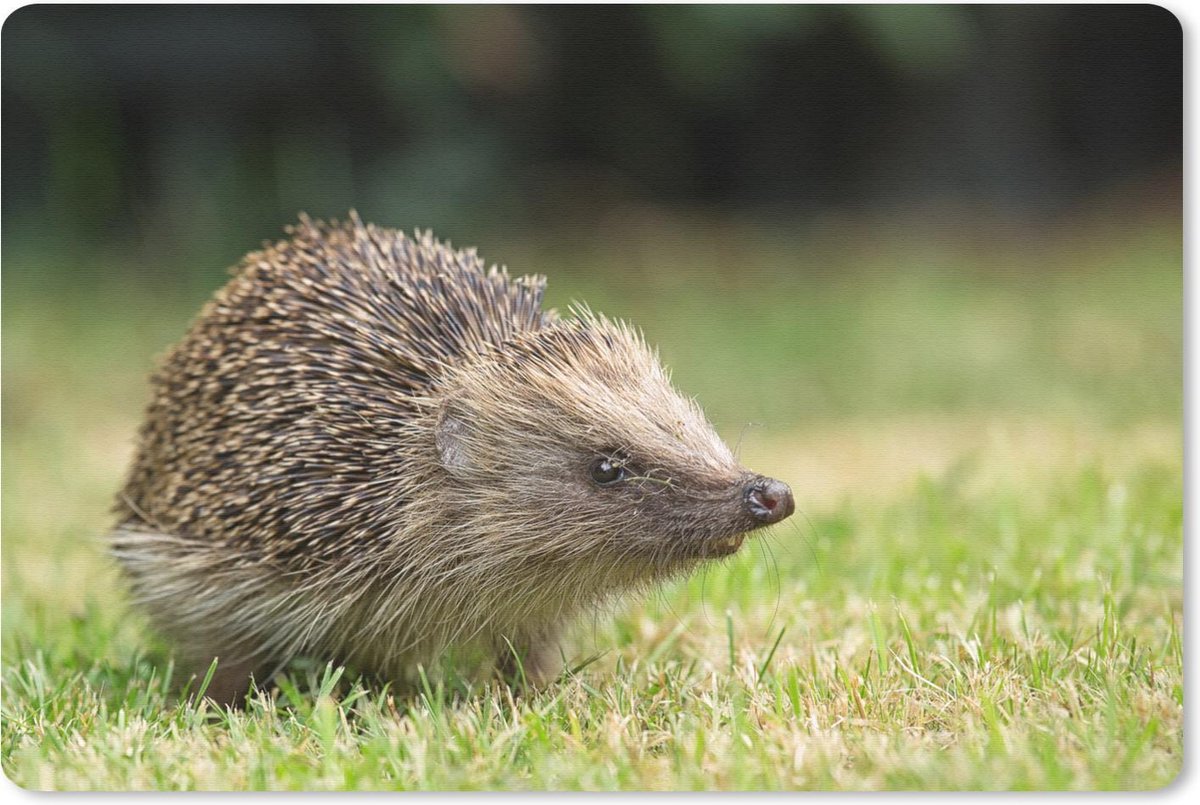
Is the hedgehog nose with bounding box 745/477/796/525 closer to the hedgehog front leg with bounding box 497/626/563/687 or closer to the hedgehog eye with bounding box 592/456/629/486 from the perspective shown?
the hedgehog eye with bounding box 592/456/629/486

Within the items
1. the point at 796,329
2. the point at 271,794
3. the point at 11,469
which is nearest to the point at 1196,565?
the point at 271,794

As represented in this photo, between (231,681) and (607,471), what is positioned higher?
(607,471)

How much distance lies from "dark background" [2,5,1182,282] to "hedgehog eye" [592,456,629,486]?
9.57 feet

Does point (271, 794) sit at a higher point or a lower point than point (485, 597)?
lower

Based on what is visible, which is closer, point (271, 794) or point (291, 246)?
point (271, 794)

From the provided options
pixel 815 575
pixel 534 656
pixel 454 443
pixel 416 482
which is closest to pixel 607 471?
pixel 454 443

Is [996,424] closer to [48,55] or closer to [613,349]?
[613,349]

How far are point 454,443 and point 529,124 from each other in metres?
4.99

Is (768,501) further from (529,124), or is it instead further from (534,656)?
(529,124)

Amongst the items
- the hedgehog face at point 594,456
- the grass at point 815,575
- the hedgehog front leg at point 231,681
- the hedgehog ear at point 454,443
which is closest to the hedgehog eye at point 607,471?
the hedgehog face at point 594,456

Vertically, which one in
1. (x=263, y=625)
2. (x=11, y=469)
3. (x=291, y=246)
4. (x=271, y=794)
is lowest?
(x=271, y=794)

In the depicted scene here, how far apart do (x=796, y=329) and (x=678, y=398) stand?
227 inches

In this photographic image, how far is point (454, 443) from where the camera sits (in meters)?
4.46

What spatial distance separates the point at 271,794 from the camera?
150 inches
